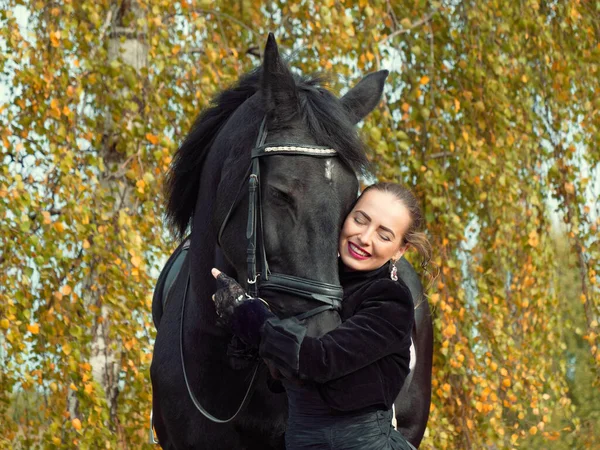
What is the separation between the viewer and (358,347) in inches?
88.7

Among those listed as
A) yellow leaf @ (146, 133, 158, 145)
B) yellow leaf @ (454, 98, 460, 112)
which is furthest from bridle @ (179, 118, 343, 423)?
yellow leaf @ (454, 98, 460, 112)

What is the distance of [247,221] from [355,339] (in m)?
0.47

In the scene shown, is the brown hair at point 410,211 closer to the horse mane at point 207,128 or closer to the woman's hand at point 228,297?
the horse mane at point 207,128

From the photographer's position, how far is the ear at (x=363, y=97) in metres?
2.86

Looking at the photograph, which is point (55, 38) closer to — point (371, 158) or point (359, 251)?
point (371, 158)

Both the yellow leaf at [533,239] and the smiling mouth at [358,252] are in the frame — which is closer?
the smiling mouth at [358,252]

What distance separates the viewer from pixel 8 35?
452cm

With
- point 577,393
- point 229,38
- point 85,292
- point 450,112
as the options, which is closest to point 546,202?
point 450,112

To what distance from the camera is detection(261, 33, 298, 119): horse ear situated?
2.59m

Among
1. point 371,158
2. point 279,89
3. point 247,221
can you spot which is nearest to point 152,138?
point 371,158

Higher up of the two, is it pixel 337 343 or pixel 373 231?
pixel 373 231

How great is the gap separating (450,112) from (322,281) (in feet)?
11.8

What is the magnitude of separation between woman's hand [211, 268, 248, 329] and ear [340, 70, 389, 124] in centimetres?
67

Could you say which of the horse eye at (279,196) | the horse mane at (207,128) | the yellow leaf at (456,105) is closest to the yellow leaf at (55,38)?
the horse mane at (207,128)
